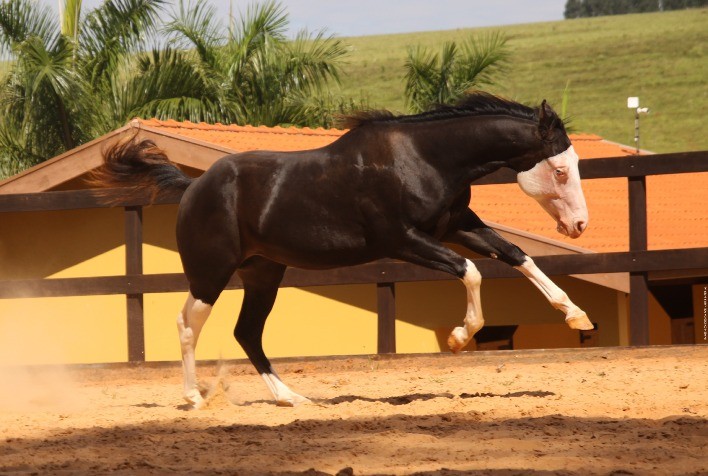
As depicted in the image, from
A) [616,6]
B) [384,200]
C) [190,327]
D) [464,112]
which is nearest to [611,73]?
[616,6]

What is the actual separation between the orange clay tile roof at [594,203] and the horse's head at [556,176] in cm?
512

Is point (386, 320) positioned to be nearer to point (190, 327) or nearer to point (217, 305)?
point (190, 327)

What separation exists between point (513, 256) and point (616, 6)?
8544 cm

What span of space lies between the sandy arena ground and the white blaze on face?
1029mm

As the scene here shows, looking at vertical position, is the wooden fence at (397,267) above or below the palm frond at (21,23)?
below

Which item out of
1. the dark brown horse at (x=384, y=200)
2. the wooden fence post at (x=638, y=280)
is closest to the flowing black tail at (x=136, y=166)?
the dark brown horse at (x=384, y=200)

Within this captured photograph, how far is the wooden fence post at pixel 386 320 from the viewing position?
8797 mm

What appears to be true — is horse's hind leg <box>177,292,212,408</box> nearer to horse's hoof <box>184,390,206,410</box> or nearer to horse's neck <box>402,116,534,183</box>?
horse's hoof <box>184,390,206,410</box>

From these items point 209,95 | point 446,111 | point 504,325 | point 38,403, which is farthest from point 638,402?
point 209,95

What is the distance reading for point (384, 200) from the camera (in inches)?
253

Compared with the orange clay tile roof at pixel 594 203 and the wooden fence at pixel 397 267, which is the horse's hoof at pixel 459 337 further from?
the orange clay tile roof at pixel 594 203

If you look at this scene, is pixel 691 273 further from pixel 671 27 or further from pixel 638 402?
pixel 671 27

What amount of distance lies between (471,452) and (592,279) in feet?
19.6

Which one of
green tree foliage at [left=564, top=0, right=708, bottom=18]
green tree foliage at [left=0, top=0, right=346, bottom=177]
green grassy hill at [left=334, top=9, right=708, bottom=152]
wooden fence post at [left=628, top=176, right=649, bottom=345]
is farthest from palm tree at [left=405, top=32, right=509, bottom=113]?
green tree foliage at [left=564, top=0, right=708, bottom=18]
